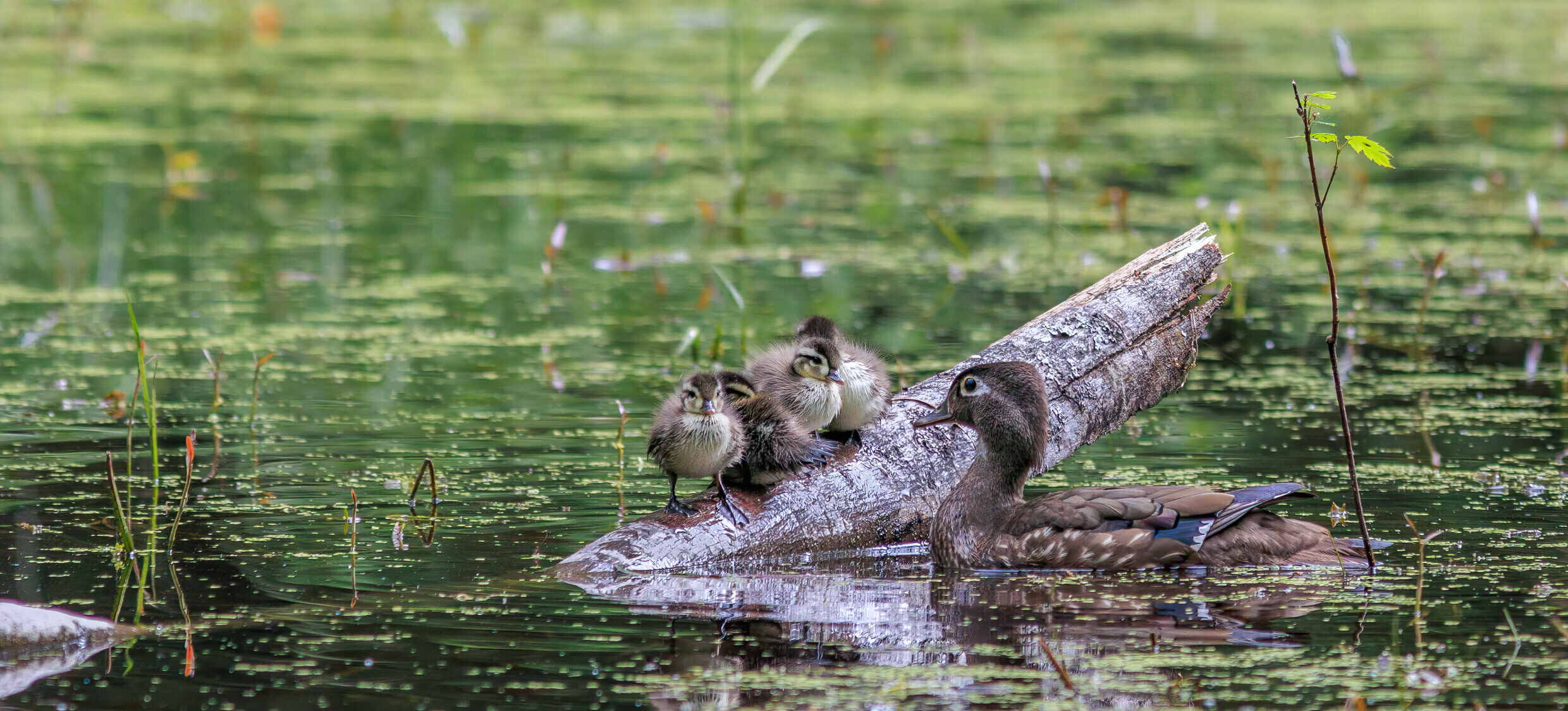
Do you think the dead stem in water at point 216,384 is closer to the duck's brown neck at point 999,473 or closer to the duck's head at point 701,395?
the duck's head at point 701,395

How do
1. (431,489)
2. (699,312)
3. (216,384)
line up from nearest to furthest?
(431,489) → (216,384) → (699,312)

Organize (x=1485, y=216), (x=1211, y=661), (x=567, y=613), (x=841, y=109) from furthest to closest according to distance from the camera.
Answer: (x=841, y=109), (x=1485, y=216), (x=567, y=613), (x=1211, y=661)

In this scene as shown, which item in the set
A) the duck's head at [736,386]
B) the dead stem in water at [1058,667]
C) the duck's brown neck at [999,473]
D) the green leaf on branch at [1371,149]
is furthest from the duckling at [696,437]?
the green leaf on branch at [1371,149]

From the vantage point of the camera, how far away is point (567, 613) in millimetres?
5391

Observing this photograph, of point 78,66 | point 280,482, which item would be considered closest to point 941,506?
point 280,482

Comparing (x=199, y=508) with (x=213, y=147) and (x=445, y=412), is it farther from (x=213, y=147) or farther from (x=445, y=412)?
(x=213, y=147)

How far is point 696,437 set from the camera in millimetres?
5895

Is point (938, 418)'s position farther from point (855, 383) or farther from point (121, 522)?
point (121, 522)

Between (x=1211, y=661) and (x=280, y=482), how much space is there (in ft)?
11.9

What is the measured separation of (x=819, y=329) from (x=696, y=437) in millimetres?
1028

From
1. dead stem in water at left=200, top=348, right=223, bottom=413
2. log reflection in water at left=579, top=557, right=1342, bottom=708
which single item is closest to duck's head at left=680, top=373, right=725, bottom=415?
log reflection in water at left=579, top=557, right=1342, bottom=708

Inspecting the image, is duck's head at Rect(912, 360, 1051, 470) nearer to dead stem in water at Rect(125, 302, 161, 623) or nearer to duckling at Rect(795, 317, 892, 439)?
duckling at Rect(795, 317, 892, 439)

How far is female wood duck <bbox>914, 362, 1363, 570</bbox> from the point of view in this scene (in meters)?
6.06

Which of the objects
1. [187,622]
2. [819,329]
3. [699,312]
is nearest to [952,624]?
[819,329]
